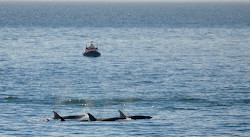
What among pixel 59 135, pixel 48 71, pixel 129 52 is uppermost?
pixel 129 52

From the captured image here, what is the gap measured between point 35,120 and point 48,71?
3305cm

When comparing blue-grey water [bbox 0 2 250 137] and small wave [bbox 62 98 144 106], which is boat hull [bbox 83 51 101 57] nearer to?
blue-grey water [bbox 0 2 250 137]

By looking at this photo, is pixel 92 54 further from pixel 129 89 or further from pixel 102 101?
pixel 102 101

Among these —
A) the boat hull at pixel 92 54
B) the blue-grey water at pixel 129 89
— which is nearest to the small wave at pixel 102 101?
the blue-grey water at pixel 129 89

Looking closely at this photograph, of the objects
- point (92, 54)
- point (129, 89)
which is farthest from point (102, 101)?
point (92, 54)

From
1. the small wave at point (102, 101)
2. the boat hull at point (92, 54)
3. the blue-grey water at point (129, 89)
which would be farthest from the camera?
the boat hull at point (92, 54)

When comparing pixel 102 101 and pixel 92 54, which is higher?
pixel 92 54

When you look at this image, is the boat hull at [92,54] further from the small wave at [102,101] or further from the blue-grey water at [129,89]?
the small wave at [102,101]

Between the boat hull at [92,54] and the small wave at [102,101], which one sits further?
the boat hull at [92,54]

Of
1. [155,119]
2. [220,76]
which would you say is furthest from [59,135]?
[220,76]

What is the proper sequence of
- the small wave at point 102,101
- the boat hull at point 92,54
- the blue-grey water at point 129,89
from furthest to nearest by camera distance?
the boat hull at point 92,54, the small wave at point 102,101, the blue-grey water at point 129,89

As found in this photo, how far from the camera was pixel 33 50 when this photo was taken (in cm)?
10800

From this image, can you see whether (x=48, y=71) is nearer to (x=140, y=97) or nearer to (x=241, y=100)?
(x=140, y=97)

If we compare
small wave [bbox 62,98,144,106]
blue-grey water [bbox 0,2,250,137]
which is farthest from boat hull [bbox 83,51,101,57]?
small wave [bbox 62,98,144,106]
